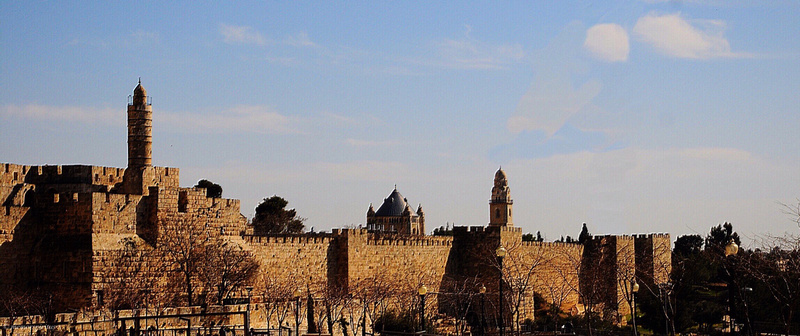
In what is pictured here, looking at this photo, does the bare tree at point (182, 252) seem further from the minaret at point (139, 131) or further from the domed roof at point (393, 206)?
the domed roof at point (393, 206)

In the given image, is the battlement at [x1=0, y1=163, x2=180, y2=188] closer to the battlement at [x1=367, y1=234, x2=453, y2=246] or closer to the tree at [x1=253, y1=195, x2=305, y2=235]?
the battlement at [x1=367, y1=234, x2=453, y2=246]

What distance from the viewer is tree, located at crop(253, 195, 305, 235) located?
2613 inches

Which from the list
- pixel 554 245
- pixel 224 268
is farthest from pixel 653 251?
pixel 224 268

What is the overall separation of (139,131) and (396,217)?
75.8 meters

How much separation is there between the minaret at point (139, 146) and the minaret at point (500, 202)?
61822mm

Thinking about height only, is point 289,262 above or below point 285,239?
below

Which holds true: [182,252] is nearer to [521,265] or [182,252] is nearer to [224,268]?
[224,268]

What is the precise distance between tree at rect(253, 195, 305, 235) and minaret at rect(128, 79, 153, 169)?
3106 centimetres

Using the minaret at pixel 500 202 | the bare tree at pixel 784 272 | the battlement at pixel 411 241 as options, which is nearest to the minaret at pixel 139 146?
the battlement at pixel 411 241

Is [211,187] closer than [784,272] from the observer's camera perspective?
No

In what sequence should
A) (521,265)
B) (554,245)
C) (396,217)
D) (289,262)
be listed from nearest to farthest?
1. (289,262)
2. (521,265)
3. (554,245)
4. (396,217)

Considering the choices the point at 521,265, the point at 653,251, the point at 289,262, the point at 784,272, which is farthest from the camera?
the point at 653,251

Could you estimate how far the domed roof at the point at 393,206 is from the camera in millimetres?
110375

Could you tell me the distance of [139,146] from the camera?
34.5 meters
